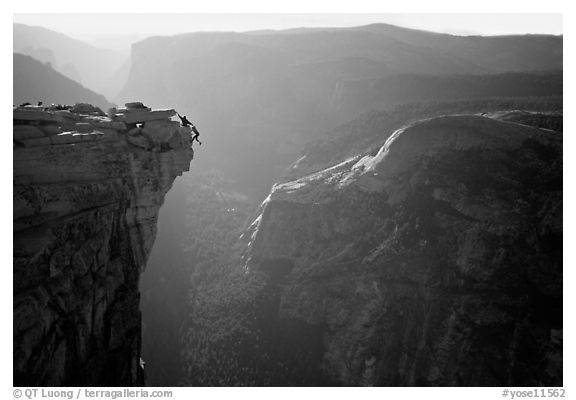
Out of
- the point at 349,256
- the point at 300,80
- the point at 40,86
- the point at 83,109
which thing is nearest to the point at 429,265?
the point at 349,256

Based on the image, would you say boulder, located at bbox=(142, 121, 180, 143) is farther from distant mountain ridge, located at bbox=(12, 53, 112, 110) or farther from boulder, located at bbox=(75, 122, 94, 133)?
distant mountain ridge, located at bbox=(12, 53, 112, 110)

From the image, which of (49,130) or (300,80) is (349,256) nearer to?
(49,130)

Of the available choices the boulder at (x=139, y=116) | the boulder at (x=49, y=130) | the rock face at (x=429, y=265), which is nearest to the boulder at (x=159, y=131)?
the boulder at (x=139, y=116)

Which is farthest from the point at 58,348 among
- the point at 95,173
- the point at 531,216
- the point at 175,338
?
the point at 531,216

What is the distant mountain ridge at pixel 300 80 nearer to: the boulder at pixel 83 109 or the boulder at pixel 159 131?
the boulder at pixel 83 109

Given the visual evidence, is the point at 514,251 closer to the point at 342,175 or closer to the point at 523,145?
the point at 523,145

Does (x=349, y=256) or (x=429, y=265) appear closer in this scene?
(x=429, y=265)

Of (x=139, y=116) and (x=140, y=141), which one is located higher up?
(x=139, y=116)
